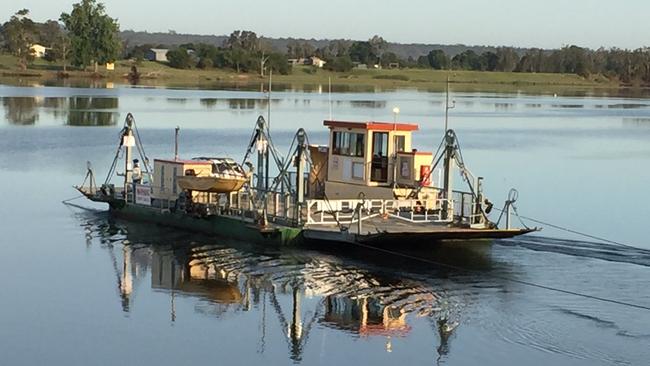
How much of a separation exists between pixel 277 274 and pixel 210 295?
6.82ft

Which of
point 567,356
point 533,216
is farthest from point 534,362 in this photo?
point 533,216

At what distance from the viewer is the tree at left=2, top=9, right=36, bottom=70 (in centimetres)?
15600

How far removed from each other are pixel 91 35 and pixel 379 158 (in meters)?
131

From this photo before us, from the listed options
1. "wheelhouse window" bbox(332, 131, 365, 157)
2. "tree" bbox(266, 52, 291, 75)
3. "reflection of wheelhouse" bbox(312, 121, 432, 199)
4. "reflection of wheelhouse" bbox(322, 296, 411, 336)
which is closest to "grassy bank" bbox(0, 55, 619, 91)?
"tree" bbox(266, 52, 291, 75)

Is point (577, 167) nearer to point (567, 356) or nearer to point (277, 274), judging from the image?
point (277, 274)

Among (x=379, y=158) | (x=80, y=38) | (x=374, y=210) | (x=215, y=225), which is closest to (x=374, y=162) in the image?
(x=379, y=158)

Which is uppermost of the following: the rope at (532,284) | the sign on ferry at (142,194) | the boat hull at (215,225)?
the sign on ferry at (142,194)

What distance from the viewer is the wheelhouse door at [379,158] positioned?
3173 centimetres

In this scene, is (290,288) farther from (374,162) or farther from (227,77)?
(227,77)

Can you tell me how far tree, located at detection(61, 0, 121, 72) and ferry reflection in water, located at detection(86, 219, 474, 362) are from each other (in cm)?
12885

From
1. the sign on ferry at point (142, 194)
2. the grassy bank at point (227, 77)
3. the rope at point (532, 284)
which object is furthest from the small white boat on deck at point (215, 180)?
the grassy bank at point (227, 77)

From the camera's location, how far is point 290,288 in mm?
25312

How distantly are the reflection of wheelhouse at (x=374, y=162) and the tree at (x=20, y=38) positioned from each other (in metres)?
130

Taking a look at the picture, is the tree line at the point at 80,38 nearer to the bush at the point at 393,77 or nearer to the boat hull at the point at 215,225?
the bush at the point at 393,77
